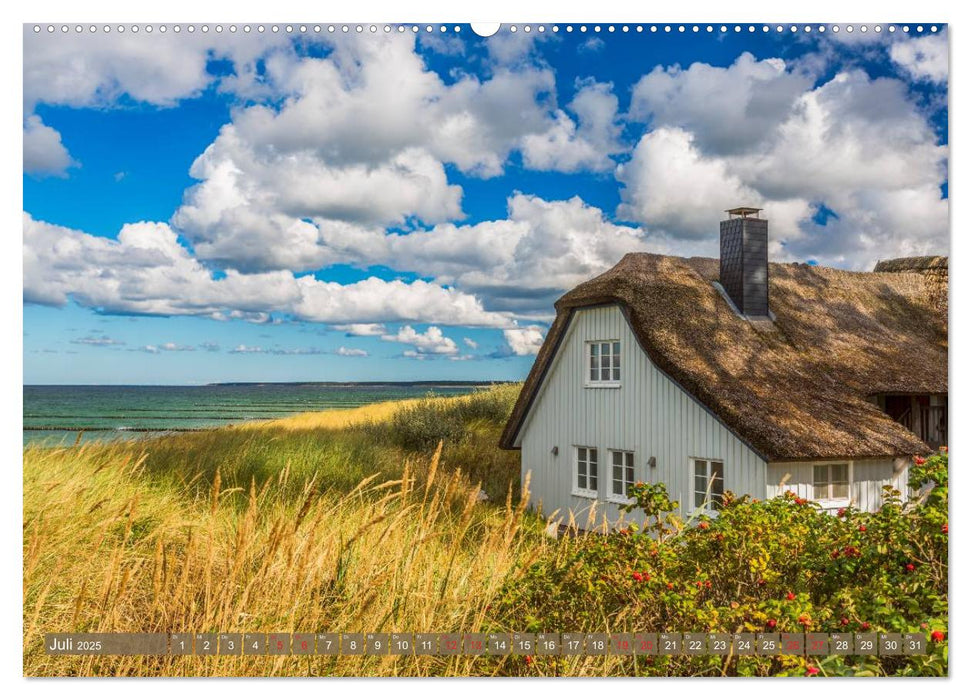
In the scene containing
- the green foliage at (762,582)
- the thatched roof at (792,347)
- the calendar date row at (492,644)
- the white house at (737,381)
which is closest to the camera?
the calendar date row at (492,644)

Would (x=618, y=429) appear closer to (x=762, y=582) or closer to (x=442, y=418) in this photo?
(x=762, y=582)

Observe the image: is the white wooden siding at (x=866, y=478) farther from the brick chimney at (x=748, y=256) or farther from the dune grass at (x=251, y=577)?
the dune grass at (x=251, y=577)

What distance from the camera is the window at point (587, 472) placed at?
47.9ft

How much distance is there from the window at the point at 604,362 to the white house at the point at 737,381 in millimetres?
25

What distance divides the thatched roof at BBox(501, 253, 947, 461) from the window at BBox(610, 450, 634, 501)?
2026mm

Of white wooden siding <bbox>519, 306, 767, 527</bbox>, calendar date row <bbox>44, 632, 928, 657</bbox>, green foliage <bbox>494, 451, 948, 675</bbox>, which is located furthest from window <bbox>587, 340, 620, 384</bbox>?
calendar date row <bbox>44, 632, 928, 657</bbox>

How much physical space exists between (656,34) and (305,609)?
3455mm

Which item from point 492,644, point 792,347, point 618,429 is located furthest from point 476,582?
point 792,347

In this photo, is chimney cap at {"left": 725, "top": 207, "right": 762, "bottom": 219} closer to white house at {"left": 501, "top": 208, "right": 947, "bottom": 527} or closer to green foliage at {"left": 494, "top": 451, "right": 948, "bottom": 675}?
white house at {"left": 501, "top": 208, "right": 947, "bottom": 527}

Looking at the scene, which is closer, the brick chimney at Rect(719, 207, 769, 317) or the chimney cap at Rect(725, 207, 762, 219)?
the chimney cap at Rect(725, 207, 762, 219)

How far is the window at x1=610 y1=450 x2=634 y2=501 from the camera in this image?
45.0 feet

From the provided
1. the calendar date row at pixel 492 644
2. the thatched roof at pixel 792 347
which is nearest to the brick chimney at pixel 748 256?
the thatched roof at pixel 792 347

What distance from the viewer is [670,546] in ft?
15.6
